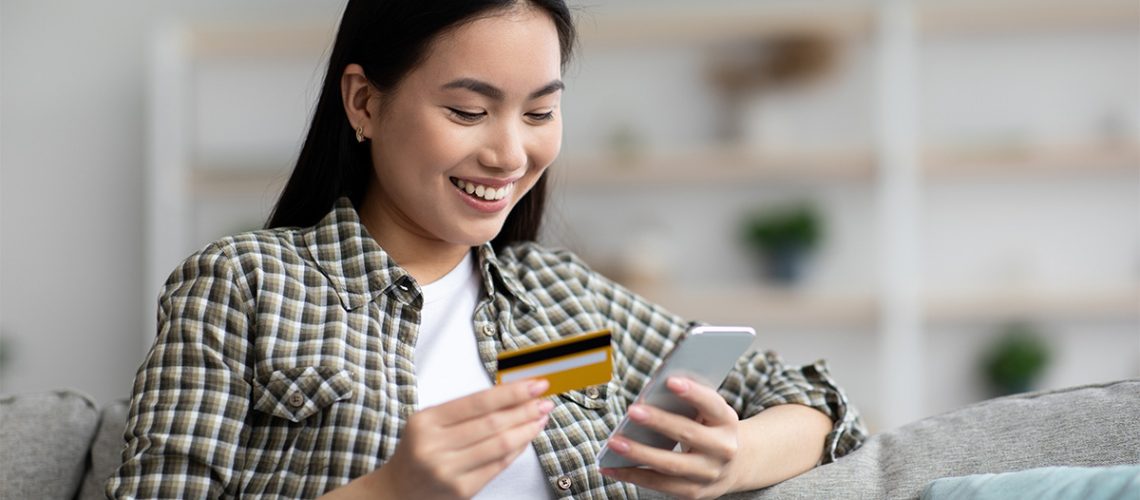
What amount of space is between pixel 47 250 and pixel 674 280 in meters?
2.58

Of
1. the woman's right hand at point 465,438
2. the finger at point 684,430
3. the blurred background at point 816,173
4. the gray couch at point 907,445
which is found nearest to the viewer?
the woman's right hand at point 465,438

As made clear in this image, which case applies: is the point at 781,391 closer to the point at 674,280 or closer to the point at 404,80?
the point at 404,80

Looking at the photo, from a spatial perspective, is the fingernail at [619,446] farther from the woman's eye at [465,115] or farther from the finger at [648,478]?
the woman's eye at [465,115]

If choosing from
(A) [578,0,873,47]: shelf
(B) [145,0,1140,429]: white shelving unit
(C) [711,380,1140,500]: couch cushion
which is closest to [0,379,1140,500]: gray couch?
(C) [711,380,1140,500]: couch cushion

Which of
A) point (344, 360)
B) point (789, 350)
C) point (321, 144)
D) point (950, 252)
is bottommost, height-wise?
point (789, 350)

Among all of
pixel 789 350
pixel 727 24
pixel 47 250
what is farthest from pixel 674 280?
pixel 47 250

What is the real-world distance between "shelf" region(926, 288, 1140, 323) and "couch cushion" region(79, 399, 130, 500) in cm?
347

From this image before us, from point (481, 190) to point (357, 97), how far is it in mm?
198

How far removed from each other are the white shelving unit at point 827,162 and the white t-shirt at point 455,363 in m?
2.87

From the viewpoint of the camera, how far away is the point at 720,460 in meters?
1.26

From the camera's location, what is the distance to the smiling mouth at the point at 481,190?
4.50ft

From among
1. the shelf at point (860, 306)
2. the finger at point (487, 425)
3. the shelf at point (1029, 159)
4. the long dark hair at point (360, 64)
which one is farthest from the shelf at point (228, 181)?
the finger at point (487, 425)

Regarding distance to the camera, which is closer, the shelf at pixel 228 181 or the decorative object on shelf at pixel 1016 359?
the decorative object on shelf at pixel 1016 359

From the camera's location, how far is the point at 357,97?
1438 mm
